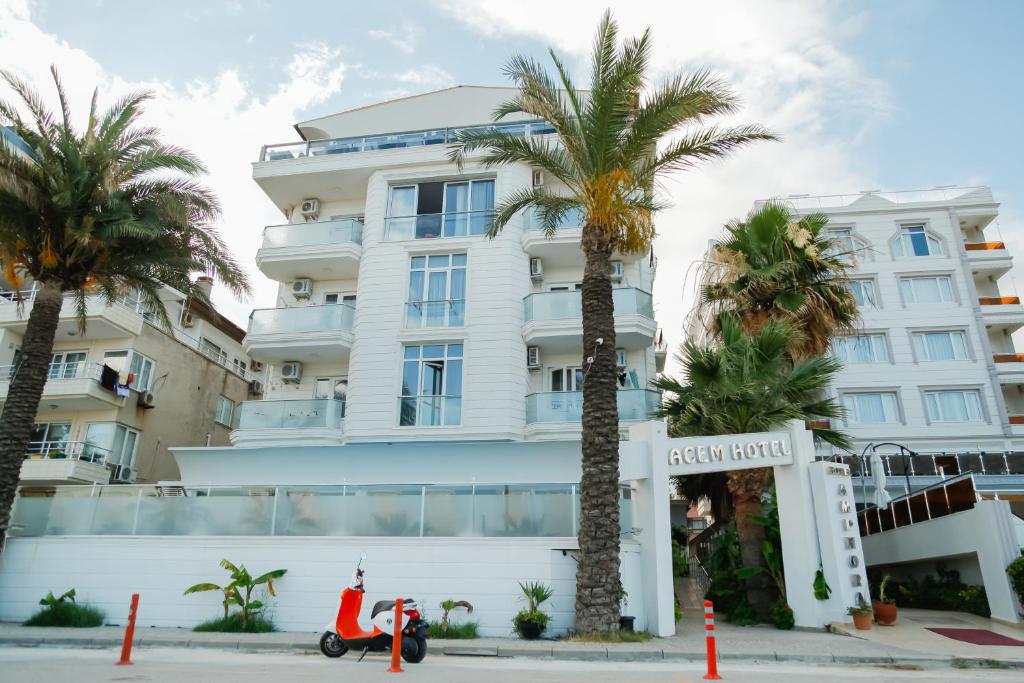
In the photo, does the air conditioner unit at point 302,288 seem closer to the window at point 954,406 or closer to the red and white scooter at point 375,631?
the red and white scooter at point 375,631

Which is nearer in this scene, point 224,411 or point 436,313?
point 436,313

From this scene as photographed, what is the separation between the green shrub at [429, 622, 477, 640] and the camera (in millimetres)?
13320

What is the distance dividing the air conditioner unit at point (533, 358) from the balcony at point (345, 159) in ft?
23.3

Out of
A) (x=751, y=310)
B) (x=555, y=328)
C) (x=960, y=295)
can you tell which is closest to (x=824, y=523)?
(x=751, y=310)

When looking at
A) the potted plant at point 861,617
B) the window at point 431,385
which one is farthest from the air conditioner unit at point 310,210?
the potted plant at point 861,617

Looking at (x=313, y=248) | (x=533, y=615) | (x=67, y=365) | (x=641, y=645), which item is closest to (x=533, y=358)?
(x=313, y=248)

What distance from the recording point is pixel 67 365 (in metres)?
27.3

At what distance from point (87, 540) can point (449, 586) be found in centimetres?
816

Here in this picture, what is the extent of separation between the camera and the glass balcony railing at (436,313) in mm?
22625

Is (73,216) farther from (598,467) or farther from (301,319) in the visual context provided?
(598,467)

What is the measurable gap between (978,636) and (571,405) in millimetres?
10968

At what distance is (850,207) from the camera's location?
3416 centimetres

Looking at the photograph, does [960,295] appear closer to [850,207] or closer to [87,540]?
[850,207]

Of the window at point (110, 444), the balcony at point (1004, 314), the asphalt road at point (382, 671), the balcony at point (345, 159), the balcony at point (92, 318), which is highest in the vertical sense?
the balcony at point (345, 159)
